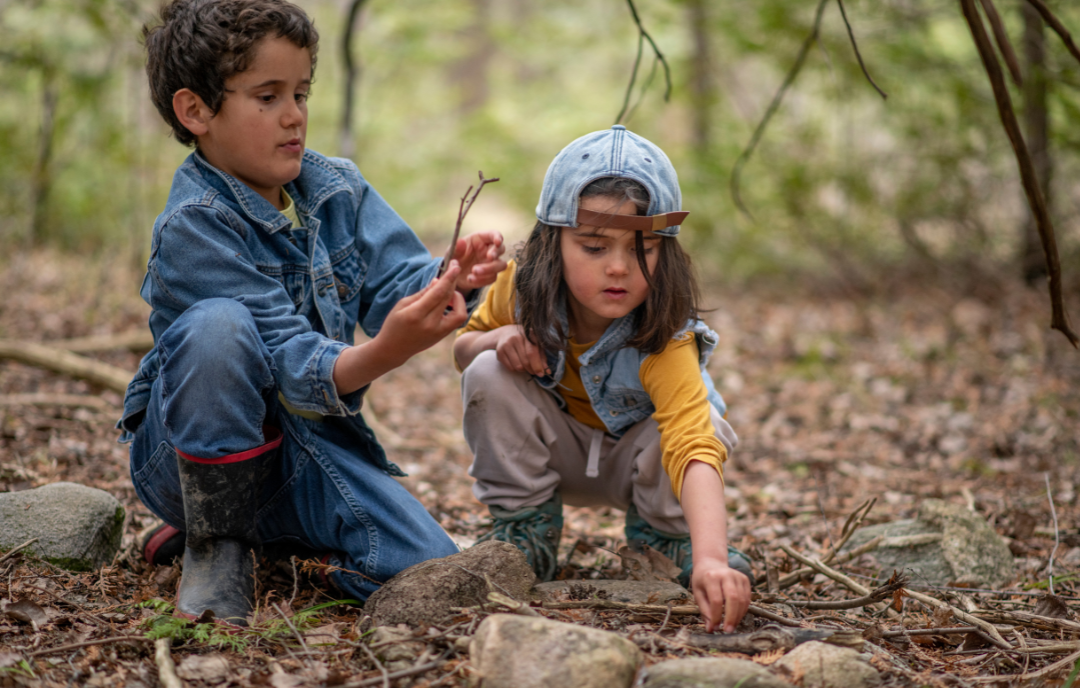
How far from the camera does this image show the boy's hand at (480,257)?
6.97 ft

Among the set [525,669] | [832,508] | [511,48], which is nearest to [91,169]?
[511,48]

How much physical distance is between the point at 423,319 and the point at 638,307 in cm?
77

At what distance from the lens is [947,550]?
259 centimetres

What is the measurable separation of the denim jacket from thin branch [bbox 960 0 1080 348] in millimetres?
1535

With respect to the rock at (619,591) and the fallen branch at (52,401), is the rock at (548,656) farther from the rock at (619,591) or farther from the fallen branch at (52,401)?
the fallen branch at (52,401)

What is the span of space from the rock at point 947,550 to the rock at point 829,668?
945 millimetres

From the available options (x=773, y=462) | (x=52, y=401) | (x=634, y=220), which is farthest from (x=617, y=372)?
(x=52, y=401)

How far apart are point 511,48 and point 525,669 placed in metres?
11.3

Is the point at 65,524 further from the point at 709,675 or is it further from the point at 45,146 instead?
the point at 45,146

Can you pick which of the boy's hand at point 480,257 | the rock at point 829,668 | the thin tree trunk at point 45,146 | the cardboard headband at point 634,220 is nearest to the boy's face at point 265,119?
the boy's hand at point 480,257

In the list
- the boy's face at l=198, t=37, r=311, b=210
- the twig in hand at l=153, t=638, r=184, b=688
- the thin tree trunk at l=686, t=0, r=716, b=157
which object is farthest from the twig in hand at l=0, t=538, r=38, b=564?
the thin tree trunk at l=686, t=0, r=716, b=157

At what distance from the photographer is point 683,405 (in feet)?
7.27

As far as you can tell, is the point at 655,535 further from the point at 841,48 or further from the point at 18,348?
the point at 841,48

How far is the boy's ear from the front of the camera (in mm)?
2203
